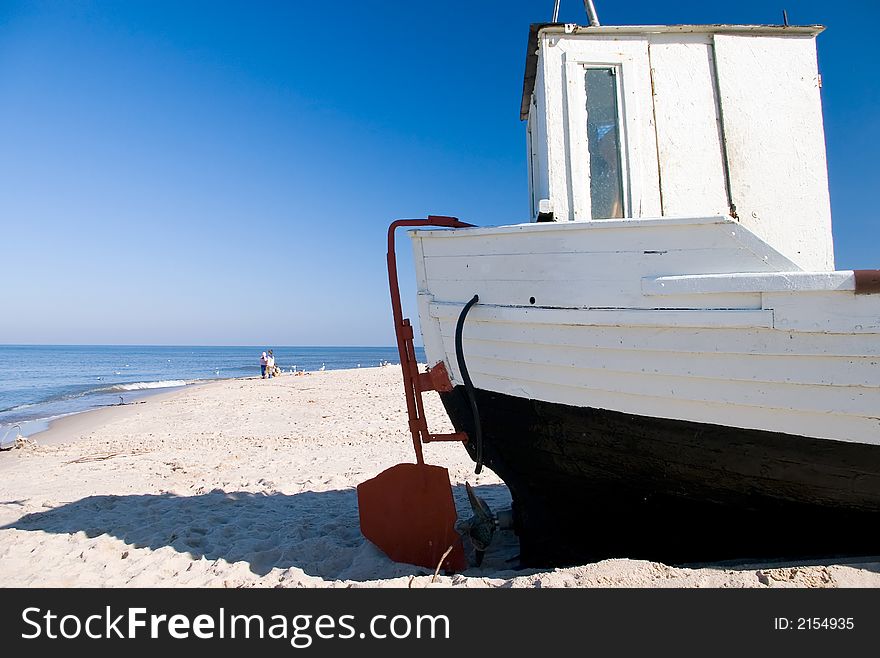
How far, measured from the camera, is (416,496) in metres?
3.73

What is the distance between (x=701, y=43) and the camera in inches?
137

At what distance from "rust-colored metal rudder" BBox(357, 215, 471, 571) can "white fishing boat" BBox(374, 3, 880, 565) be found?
0.11 metres

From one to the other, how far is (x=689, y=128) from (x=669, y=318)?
1.52 meters

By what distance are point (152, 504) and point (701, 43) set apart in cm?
599

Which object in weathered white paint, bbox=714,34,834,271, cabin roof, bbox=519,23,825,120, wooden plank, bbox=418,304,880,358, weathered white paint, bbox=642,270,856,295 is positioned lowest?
wooden plank, bbox=418,304,880,358

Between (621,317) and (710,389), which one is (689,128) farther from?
(710,389)

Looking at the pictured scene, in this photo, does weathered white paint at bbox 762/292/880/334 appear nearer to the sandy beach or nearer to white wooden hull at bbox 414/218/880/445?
white wooden hull at bbox 414/218/880/445

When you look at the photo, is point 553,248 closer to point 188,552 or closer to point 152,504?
point 188,552

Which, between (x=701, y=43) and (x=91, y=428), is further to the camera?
(x=91, y=428)

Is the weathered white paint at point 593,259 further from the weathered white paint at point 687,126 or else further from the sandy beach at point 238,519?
the sandy beach at point 238,519

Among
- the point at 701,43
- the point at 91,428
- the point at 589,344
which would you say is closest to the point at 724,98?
the point at 701,43

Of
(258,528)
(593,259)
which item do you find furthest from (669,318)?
(258,528)

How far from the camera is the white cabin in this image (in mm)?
3309

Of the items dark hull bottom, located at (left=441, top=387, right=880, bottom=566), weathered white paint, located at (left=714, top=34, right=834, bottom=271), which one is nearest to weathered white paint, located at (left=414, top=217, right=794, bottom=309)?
dark hull bottom, located at (left=441, top=387, right=880, bottom=566)
